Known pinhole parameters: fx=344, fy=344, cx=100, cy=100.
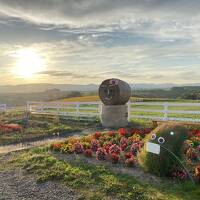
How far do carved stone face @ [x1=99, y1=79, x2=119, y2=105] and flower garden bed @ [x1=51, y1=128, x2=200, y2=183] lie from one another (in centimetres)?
441

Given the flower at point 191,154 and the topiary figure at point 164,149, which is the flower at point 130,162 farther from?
the flower at point 191,154

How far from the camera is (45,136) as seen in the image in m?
14.0

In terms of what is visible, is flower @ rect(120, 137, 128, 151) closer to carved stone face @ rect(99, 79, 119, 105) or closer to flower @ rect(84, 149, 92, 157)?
flower @ rect(84, 149, 92, 157)

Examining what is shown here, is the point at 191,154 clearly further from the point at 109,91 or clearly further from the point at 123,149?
the point at 109,91

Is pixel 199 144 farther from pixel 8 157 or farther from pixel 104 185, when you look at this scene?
pixel 8 157

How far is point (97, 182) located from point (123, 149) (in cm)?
273

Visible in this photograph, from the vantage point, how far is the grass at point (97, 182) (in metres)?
6.30

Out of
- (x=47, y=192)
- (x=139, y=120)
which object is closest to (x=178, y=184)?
(x=47, y=192)

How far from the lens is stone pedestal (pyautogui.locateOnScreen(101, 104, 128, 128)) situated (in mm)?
15867

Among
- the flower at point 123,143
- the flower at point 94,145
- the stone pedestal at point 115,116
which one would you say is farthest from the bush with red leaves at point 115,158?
the stone pedestal at point 115,116

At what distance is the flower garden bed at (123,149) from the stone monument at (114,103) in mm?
4286

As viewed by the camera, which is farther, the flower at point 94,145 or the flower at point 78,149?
the flower at point 94,145

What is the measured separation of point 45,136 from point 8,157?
413cm

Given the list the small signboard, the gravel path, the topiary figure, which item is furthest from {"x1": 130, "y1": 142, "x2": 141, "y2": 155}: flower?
the gravel path
